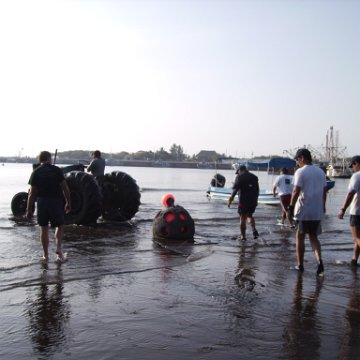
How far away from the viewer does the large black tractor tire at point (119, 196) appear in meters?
13.6

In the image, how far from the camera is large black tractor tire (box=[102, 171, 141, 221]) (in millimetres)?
13562

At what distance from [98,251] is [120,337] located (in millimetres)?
4486

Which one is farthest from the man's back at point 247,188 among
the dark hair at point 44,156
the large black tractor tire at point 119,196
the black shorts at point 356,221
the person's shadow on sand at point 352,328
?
the dark hair at point 44,156

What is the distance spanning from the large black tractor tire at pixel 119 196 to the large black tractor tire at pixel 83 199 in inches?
63.1

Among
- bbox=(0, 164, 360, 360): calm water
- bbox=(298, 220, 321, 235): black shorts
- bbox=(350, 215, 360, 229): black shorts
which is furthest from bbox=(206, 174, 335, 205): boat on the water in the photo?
bbox=(298, 220, 321, 235): black shorts

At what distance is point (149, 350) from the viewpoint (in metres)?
3.98

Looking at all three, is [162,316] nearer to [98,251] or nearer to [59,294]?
[59,294]

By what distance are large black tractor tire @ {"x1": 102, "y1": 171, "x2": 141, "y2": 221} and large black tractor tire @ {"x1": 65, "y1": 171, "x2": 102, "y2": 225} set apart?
5.26 ft

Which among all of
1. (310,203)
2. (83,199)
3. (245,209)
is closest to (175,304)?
(310,203)

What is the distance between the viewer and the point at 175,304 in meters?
5.27

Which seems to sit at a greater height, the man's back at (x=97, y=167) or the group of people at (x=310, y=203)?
the man's back at (x=97, y=167)

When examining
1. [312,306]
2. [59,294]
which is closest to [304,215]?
[312,306]

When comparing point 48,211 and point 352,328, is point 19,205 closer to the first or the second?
point 48,211

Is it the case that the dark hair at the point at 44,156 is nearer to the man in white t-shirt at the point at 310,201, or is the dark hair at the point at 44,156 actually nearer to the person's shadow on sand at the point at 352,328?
the man in white t-shirt at the point at 310,201
